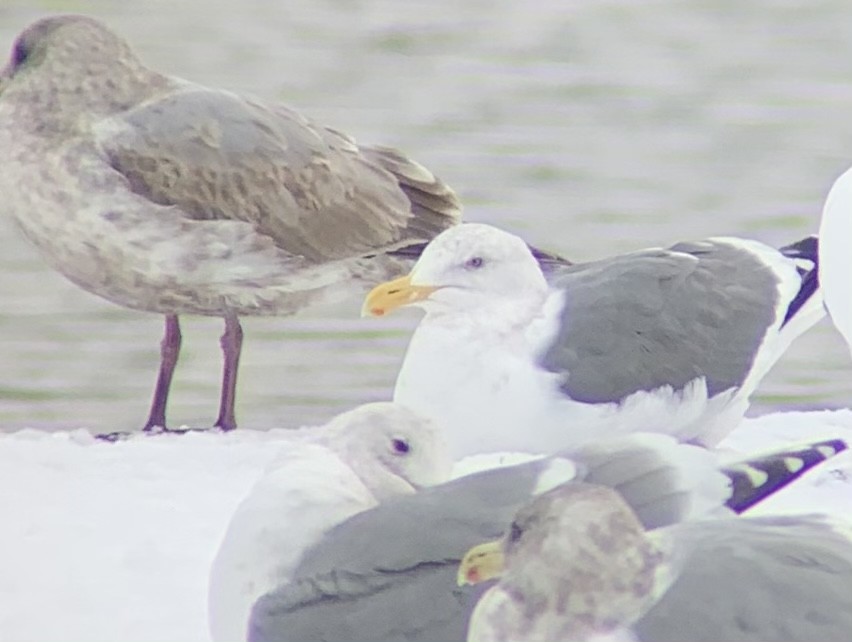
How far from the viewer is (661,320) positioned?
4.46 meters

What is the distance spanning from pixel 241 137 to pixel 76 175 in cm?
40

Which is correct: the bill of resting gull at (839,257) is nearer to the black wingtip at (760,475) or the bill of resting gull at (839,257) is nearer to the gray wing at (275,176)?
the black wingtip at (760,475)

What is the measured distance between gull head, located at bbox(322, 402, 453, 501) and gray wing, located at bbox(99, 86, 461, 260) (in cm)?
160

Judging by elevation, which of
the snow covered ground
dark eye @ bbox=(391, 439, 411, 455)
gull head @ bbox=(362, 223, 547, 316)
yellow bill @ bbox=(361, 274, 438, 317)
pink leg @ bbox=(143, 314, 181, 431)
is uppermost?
dark eye @ bbox=(391, 439, 411, 455)

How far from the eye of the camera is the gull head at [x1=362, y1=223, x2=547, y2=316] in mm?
4379

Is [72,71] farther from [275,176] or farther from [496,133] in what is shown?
[496,133]

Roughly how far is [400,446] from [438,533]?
34 centimetres

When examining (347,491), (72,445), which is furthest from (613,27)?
(347,491)

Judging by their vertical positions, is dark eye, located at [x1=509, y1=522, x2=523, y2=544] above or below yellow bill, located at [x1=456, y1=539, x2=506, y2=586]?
above

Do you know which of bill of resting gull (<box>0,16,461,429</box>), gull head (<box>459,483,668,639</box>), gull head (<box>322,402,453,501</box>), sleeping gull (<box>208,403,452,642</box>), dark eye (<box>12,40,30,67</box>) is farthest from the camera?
dark eye (<box>12,40,30,67</box>)

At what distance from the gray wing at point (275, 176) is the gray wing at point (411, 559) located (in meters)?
1.87

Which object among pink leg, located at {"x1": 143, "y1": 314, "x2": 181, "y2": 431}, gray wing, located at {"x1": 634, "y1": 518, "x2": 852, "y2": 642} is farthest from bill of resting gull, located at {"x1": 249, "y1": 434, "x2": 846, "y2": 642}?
pink leg, located at {"x1": 143, "y1": 314, "x2": 181, "y2": 431}

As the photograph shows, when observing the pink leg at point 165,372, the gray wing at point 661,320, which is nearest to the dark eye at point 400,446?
the gray wing at point 661,320

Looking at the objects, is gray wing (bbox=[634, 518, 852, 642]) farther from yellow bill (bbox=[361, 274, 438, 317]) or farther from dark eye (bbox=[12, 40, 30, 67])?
dark eye (bbox=[12, 40, 30, 67])
